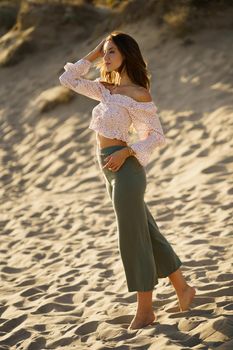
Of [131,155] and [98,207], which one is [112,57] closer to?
[131,155]

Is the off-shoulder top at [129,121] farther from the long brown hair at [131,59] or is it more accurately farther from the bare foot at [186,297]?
the bare foot at [186,297]

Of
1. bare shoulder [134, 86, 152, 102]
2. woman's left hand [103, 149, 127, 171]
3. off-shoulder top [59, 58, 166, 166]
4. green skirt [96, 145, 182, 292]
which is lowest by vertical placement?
green skirt [96, 145, 182, 292]

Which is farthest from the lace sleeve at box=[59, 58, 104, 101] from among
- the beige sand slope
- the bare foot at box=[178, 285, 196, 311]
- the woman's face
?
the beige sand slope

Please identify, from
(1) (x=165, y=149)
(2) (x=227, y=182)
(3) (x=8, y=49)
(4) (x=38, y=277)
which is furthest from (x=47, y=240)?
(3) (x=8, y=49)

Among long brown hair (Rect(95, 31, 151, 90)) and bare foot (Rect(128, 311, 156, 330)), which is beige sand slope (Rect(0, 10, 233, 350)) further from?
long brown hair (Rect(95, 31, 151, 90))

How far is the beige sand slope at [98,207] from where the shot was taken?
5.16 meters

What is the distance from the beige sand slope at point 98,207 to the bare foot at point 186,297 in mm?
47

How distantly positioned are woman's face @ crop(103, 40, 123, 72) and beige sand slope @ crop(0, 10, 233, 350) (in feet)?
5.15

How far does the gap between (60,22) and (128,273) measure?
453 inches

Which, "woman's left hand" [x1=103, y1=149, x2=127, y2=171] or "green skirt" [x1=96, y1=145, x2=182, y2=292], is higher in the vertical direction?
"woman's left hand" [x1=103, y1=149, x2=127, y2=171]

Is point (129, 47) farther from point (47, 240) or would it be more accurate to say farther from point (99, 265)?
point (47, 240)

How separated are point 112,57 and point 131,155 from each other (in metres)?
0.60

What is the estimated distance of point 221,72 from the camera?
11492mm

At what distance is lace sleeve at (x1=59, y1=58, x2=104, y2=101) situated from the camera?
492cm
